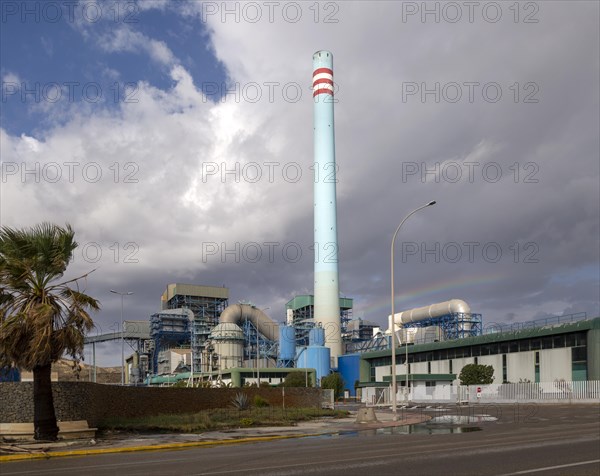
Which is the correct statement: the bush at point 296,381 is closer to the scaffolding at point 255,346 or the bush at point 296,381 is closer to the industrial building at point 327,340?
the industrial building at point 327,340

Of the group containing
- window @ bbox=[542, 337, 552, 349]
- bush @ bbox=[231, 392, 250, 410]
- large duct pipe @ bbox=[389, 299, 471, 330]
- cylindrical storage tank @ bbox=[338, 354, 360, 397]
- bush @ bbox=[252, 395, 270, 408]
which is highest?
large duct pipe @ bbox=[389, 299, 471, 330]

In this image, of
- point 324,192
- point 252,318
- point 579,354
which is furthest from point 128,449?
point 252,318

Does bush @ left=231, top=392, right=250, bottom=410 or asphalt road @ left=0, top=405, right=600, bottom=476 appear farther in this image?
bush @ left=231, top=392, right=250, bottom=410

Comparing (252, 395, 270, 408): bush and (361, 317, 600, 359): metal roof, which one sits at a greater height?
(361, 317, 600, 359): metal roof

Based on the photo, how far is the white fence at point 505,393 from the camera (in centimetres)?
5650

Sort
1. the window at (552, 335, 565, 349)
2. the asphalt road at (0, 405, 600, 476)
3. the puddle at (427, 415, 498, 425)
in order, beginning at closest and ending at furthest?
the asphalt road at (0, 405, 600, 476)
the puddle at (427, 415, 498, 425)
the window at (552, 335, 565, 349)

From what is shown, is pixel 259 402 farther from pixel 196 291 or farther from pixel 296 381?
pixel 196 291

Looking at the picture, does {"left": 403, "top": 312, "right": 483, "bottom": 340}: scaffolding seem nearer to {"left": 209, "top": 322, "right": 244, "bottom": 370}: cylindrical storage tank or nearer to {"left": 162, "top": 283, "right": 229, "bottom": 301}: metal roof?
{"left": 209, "top": 322, "right": 244, "bottom": 370}: cylindrical storage tank

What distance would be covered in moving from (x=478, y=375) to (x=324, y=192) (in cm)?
3414

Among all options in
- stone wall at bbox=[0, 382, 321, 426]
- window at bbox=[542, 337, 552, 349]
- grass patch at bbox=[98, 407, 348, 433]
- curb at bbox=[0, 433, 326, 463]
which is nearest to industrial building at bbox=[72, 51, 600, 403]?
window at bbox=[542, 337, 552, 349]

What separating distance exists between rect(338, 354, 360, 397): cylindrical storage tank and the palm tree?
86.0m

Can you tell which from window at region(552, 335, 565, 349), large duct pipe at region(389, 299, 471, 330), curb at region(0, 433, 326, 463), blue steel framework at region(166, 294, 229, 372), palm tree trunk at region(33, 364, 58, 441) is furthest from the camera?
blue steel framework at region(166, 294, 229, 372)

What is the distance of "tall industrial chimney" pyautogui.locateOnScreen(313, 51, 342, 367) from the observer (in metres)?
90.6

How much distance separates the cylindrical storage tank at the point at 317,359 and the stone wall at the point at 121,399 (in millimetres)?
50568
